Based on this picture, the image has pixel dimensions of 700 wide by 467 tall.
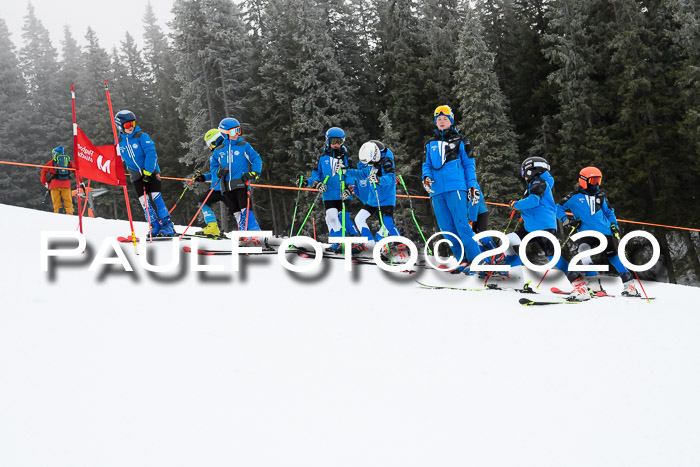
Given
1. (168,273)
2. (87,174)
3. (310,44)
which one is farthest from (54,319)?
(310,44)

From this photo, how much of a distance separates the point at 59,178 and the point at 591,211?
553 inches

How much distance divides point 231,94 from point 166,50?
75.3 feet

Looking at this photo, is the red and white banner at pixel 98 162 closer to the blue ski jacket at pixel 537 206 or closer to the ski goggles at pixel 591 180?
the blue ski jacket at pixel 537 206

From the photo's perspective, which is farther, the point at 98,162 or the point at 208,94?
the point at 208,94

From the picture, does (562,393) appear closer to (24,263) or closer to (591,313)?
(591,313)

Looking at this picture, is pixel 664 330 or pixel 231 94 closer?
pixel 664 330

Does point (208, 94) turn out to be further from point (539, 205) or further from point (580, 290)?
point (580, 290)

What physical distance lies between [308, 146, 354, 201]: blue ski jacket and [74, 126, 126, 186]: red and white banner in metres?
3.23

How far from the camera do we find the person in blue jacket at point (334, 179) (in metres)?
10.2

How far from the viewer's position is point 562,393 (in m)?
4.08

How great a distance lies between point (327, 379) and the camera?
4.16m

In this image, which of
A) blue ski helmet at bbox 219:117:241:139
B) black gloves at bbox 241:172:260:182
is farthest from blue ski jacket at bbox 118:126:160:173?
black gloves at bbox 241:172:260:182

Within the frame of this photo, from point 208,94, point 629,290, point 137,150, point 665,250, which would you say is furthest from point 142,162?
point 208,94

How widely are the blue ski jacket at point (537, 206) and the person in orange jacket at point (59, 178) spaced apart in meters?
12.7
